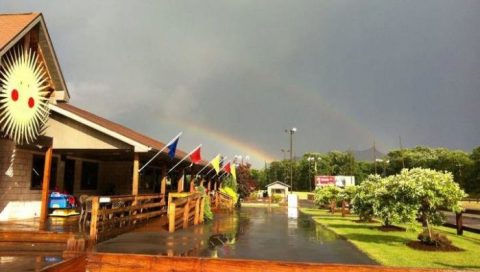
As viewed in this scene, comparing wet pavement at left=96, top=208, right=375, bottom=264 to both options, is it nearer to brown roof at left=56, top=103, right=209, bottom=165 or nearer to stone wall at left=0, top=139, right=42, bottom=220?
brown roof at left=56, top=103, right=209, bottom=165

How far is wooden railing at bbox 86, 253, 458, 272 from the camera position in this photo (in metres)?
6.78

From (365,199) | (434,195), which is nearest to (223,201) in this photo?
(365,199)

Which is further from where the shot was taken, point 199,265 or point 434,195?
point 434,195

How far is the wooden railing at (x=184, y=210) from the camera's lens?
14.6 meters

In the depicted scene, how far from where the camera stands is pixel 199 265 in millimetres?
7188

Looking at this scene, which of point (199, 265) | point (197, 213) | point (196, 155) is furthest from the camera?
point (196, 155)

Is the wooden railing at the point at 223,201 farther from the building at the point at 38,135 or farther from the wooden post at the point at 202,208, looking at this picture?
the building at the point at 38,135

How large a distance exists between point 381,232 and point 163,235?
10238 mm

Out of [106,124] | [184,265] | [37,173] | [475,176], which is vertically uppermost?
[475,176]

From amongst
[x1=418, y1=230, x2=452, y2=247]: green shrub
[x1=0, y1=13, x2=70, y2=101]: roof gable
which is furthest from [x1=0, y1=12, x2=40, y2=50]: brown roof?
[x1=418, y1=230, x2=452, y2=247]: green shrub

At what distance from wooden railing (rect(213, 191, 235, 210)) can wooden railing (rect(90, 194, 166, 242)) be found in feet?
43.4

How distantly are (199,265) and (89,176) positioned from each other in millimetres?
16883

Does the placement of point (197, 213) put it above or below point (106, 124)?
below

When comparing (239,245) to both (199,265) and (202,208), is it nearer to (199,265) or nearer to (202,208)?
(199,265)
